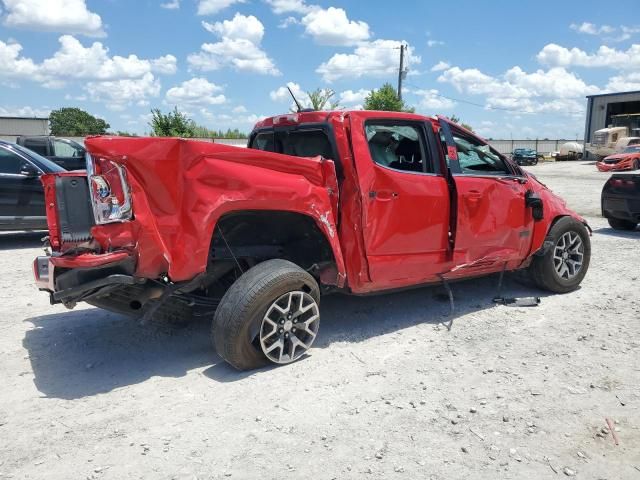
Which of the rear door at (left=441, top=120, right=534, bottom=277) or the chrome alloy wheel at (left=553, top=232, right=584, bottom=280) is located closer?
the rear door at (left=441, top=120, right=534, bottom=277)

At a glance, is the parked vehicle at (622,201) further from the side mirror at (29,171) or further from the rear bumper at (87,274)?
the side mirror at (29,171)

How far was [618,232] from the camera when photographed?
9906 mm

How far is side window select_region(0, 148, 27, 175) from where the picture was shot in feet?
27.2

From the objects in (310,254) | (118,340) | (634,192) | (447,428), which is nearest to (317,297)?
(310,254)

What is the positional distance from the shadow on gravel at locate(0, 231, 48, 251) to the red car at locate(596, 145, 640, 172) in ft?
94.5

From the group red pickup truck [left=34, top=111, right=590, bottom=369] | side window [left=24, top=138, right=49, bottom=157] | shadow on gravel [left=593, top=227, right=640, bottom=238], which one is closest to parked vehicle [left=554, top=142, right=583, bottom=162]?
shadow on gravel [left=593, top=227, right=640, bottom=238]

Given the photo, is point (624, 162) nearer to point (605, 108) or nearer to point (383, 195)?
point (605, 108)

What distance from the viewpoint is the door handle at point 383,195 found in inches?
165

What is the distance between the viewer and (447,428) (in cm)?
310

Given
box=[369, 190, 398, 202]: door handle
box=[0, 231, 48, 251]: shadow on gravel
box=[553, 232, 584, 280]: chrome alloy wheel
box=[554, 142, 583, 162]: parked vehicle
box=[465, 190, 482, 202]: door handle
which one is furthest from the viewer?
box=[554, 142, 583, 162]: parked vehicle

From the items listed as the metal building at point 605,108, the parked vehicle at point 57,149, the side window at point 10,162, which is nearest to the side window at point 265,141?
the side window at point 10,162

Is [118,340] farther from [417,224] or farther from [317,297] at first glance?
[417,224]

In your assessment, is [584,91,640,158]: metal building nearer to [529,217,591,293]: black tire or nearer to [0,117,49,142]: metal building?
[529,217,591,293]: black tire

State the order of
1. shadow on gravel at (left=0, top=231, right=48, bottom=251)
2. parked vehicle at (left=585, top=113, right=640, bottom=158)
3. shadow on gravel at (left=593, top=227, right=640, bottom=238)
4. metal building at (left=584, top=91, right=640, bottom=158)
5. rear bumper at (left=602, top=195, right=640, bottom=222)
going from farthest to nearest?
metal building at (left=584, top=91, right=640, bottom=158), parked vehicle at (left=585, top=113, right=640, bottom=158), shadow on gravel at (left=593, top=227, right=640, bottom=238), rear bumper at (left=602, top=195, right=640, bottom=222), shadow on gravel at (left=0, top=231, right=48, bottom=251)
